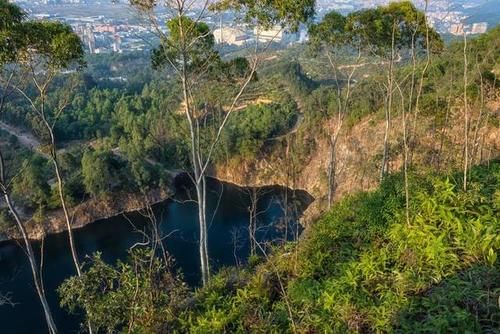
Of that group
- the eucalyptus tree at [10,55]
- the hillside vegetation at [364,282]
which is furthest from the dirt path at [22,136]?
the hillside vegetation at [364,282]

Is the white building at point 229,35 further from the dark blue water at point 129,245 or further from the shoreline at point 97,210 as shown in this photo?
the shoreline at point 97,210

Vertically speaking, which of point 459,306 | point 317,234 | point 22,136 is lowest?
point 22,136

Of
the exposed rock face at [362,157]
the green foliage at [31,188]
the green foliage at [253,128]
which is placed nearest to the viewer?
the exposed rock face at [362,157]

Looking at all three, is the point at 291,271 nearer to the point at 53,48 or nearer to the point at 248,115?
the point at 53,48

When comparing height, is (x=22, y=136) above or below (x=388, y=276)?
below

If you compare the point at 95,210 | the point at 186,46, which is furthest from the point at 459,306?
the point at 95,210

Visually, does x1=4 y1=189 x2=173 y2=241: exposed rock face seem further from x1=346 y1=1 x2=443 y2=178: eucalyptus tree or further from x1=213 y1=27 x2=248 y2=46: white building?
x1=346 y1=1 x2=443 y2=178: eucalyptus tree

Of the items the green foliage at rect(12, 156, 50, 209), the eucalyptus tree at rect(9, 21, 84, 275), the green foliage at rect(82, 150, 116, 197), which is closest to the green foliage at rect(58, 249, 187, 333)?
the eucalyptus tree at rect(9, 21, 84, 275)

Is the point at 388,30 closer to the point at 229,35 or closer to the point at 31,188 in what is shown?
A: the point at 229,35
